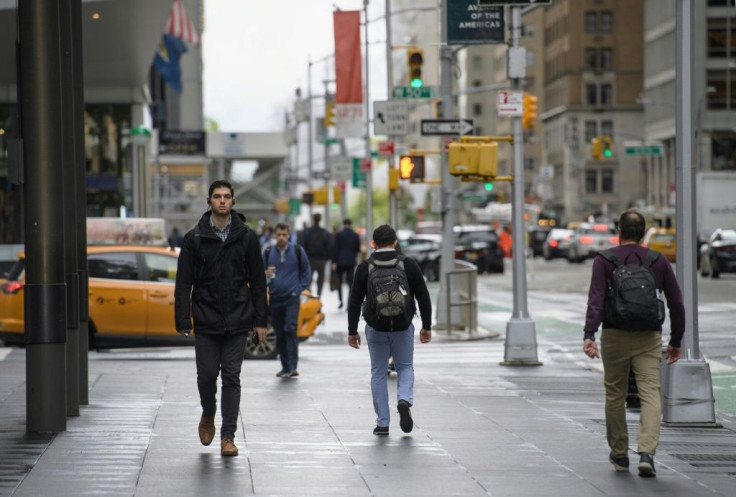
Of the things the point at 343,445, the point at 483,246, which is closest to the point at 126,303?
the point at 343,445

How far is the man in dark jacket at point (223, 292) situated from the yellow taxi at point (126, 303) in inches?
383

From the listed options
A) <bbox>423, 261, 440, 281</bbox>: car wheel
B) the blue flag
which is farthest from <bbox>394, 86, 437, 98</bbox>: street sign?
<bbox>423, 261, 440, 281</bbox>: car wheel

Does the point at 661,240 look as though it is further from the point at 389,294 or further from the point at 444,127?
the point at 389,294

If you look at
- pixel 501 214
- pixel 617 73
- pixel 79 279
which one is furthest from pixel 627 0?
pixel 79 279

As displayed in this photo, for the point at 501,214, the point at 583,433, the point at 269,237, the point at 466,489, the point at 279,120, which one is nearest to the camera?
the point at 466,489

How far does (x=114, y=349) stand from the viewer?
21422 millimetres

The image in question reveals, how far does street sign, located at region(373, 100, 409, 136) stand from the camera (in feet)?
101

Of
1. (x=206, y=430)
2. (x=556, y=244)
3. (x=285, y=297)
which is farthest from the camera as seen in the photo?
(x=556, y=244)

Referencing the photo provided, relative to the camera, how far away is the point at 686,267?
1267 cm

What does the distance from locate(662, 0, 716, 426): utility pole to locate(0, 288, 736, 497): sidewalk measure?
0.23 m

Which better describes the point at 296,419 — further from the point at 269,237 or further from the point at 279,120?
the point at 279,120

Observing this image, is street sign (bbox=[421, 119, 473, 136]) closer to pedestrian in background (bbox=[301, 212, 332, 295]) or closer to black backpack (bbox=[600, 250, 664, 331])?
pedestrian in background (bbox=[301, 212, 332, 295])

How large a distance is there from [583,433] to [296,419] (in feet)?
7.95

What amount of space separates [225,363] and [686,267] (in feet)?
14.6
